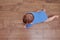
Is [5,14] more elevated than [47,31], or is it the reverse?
[5,14]

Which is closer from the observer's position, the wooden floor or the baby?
the baby

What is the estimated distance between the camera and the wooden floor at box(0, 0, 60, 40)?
148 cm

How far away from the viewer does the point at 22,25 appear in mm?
1512

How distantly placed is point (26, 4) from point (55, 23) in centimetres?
37

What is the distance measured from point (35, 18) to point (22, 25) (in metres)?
0.19

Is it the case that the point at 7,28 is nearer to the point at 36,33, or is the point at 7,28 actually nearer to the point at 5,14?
the point at 5,14

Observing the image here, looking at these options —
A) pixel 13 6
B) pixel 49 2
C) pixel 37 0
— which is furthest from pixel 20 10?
pixel 49 2

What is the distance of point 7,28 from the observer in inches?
59.6

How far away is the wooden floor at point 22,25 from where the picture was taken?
1.48 meters

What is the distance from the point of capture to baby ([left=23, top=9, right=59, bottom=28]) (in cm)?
137

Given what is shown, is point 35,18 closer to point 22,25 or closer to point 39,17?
point 39,17

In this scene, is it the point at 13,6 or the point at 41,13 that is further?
the point at 13,6

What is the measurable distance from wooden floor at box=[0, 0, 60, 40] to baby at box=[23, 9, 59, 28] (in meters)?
0.04

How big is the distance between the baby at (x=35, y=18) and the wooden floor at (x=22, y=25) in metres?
0.04
